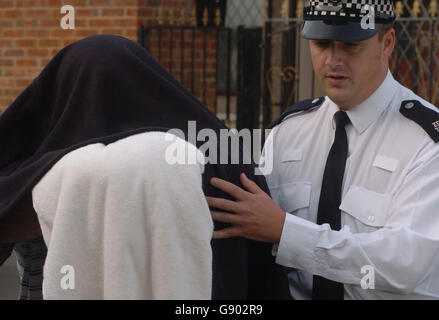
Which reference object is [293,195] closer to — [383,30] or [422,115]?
[422,115]

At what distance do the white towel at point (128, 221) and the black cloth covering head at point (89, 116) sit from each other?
0.29ft

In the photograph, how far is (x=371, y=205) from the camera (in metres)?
2.30

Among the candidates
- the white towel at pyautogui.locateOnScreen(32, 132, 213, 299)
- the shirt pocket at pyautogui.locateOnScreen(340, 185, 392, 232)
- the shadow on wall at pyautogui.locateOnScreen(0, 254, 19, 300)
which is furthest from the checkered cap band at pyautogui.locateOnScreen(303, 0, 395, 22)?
the shadow on wall at pyautogui.locateOnScreen(0, 254, 19, 300)

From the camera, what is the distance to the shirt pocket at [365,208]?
7.55 ft

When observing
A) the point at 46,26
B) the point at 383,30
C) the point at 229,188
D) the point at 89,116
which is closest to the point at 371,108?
the point at 383,30

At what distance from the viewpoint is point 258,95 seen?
6.43 metres

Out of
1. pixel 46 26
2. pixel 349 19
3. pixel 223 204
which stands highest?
pixel 349 19

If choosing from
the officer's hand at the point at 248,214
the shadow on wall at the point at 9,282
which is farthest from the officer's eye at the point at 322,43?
the shadow on wall at the point at 9,282

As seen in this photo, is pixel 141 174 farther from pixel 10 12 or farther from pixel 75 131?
pixel 10 12

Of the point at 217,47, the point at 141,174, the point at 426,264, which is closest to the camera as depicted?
the point at 141,174

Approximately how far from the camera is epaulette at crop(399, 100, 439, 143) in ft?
7.72

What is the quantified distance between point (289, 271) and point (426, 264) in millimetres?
482

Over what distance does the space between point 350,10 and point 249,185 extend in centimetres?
85

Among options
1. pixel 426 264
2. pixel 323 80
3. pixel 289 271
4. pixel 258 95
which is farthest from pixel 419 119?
pixel 258 95
